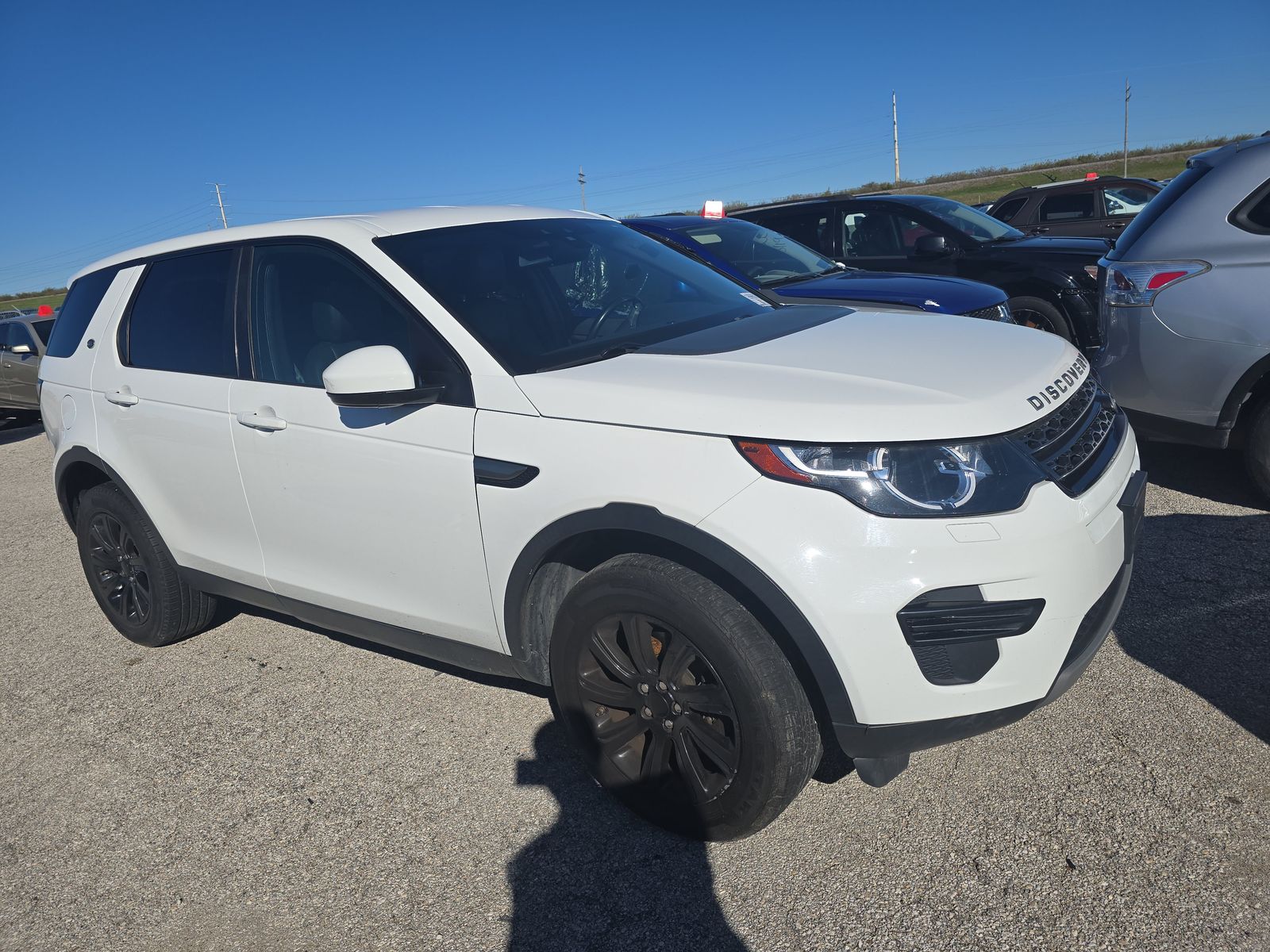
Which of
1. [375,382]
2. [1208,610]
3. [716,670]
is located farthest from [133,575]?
[1208,610]

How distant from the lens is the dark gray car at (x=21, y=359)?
38.5 ft

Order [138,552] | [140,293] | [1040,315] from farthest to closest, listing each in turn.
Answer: [1040,315]
[138,552]
[140,293]

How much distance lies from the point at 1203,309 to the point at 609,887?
3.82 meters

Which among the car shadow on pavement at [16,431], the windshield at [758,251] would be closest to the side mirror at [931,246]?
the windshield at [758,251]

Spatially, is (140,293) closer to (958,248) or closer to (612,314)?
(612,314)

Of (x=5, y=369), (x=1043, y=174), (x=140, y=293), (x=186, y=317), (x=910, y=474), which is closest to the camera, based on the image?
(x=910, y=474)

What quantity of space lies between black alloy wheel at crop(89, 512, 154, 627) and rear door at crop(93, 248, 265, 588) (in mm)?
399

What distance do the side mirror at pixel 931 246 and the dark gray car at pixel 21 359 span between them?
1046cm

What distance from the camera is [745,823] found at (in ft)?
8.18

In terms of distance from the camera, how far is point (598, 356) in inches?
111

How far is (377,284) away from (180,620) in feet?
6.94

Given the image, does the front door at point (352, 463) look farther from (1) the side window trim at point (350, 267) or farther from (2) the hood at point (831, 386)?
(2) the hood at point (831, 386)

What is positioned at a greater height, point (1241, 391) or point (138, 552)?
point (1241, 391)

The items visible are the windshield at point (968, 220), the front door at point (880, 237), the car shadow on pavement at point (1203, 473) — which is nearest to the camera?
the car shadow on pavement at point (1203, 473)
